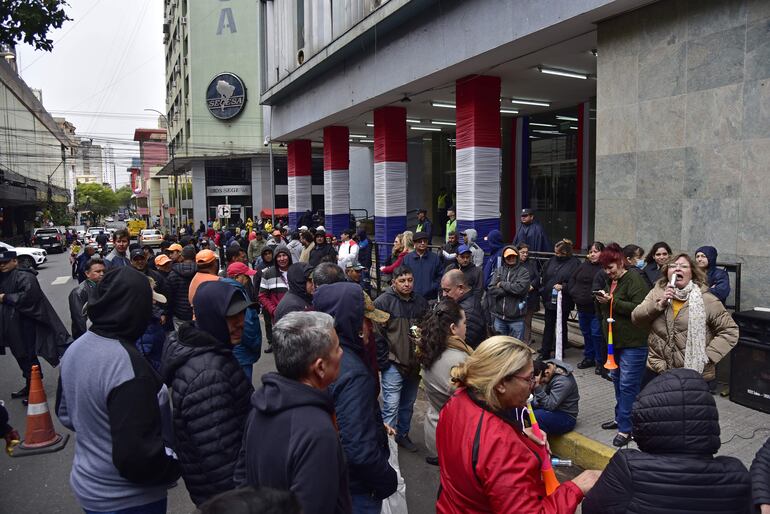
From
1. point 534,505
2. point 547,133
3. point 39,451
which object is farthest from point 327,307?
point 547,133

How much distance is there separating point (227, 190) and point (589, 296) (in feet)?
153

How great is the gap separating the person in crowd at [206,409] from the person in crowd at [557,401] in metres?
3.66

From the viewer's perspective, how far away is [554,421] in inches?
229

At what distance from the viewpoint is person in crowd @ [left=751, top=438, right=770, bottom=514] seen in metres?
2.61

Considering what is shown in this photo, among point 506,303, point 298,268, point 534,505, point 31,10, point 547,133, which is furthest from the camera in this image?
point 547,133

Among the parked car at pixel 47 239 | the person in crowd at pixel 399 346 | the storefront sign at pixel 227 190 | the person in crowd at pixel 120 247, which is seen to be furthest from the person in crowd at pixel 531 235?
the storefront sign at pixel 227 190

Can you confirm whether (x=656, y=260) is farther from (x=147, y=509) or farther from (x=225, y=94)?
(x=225, y=94)

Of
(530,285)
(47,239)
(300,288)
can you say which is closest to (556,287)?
(530,285)

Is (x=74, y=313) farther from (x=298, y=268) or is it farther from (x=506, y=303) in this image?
(x=506, y=303)

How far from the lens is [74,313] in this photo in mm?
7004

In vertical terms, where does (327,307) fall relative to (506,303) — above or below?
above

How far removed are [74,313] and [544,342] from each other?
6.55 meters

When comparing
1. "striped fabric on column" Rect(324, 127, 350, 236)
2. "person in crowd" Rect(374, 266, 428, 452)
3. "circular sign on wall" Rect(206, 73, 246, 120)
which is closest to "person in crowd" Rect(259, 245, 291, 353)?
"person in crowd" Rect(374, 266, 428, 452)

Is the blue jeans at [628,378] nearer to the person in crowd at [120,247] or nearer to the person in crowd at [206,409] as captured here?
the person in crowd at [206,409]
